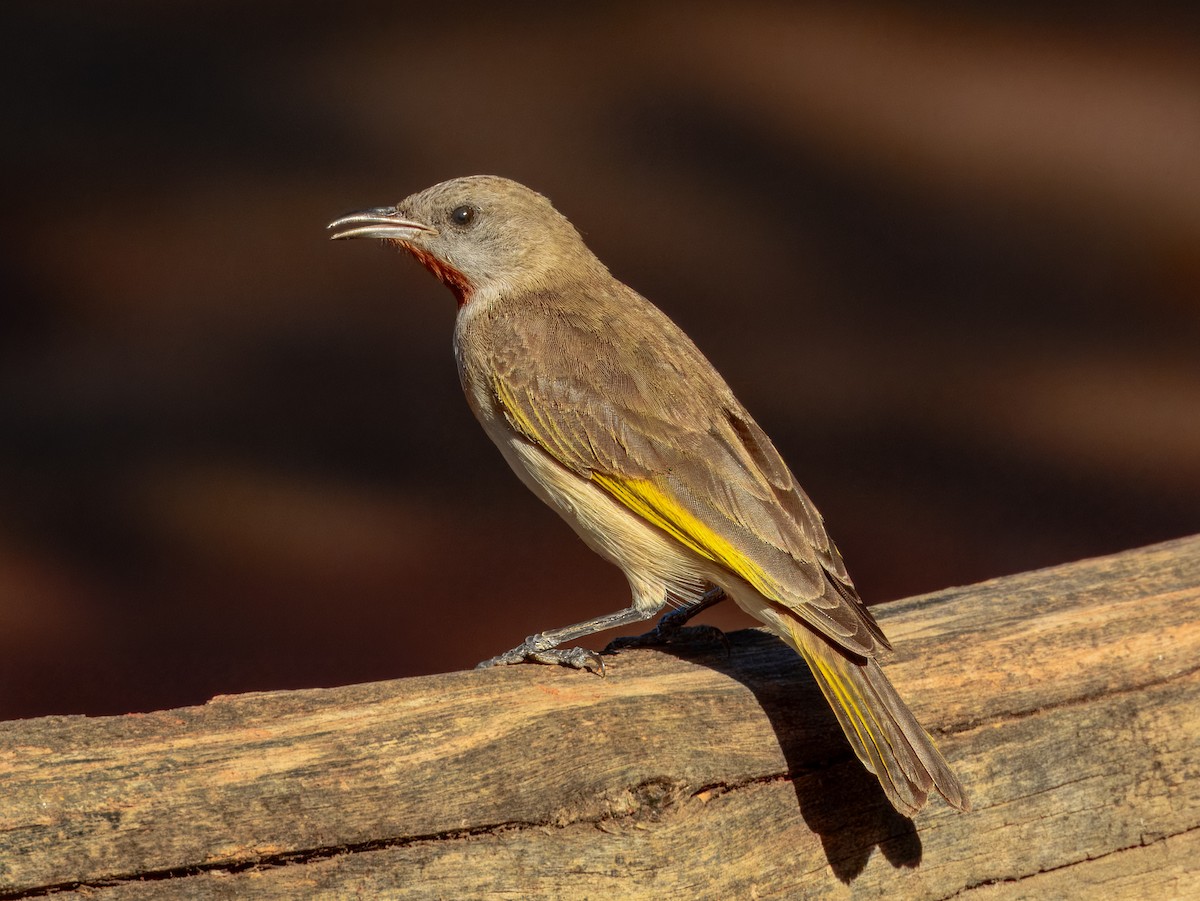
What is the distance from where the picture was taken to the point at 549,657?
3594mm

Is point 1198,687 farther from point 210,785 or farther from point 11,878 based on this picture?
point 11,878

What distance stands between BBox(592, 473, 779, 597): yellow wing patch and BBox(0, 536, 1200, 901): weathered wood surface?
271mm

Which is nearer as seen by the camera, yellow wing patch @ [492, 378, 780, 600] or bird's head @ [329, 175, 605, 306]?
yellow wing patch @ [492, 378, 780, 600]

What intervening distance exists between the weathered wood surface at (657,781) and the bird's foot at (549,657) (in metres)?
0.12

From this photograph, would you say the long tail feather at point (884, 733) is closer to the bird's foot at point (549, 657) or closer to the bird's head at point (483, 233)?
the bird's foot at point (549, 657)

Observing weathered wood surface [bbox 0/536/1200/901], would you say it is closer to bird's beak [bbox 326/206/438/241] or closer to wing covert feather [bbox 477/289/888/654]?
wing covert feather [bbox 477/289/888/654]

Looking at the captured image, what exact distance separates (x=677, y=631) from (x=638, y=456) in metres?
0.62

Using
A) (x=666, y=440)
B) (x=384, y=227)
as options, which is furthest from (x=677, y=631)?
(x=384, y=227)

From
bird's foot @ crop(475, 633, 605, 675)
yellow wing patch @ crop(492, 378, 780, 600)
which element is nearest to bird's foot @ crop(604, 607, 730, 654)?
bird's foot @ crop(475, 633, 605, 675)

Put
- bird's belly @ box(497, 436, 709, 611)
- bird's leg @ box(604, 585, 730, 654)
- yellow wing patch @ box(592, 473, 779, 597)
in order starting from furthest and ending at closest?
bird's leg @ box(604, 585, 730, 654) < bird's belly @ box(497, 436, 709, 611) < yellow wing patch @ box(592, 473, 779, 597)

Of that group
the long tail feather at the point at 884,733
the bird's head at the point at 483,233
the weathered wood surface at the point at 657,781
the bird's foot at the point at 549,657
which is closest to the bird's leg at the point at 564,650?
the bird's foot at the point at 549,657

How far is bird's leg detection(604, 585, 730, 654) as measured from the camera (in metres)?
3.86

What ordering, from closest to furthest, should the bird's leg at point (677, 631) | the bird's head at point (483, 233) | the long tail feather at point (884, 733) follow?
1. the long tail feather at point (884, 733)
2. the bird's leg at point (677, 631)
3. the bird's head at point (483, 233)

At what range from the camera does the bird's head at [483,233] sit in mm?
4387
